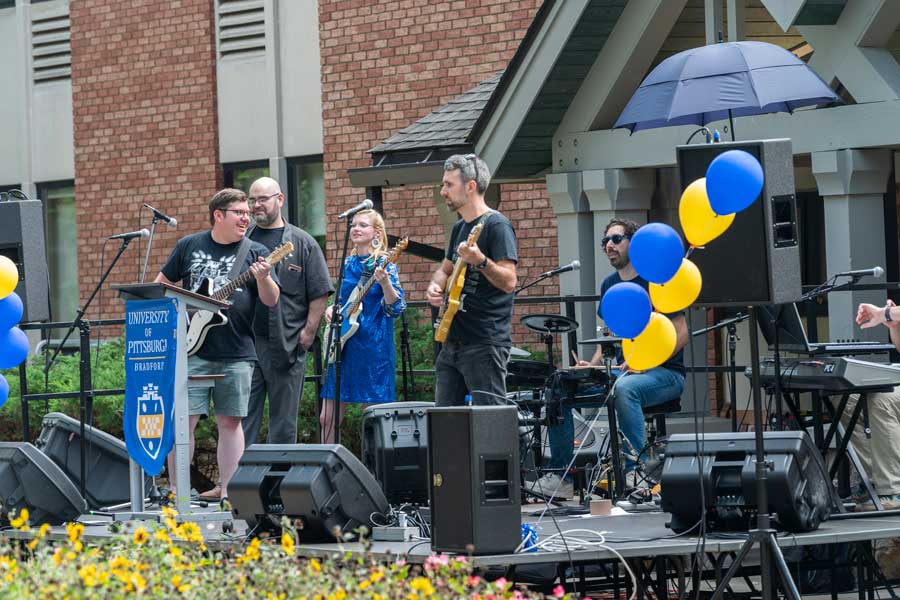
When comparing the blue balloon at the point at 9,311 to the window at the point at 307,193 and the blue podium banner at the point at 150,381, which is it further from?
the window at the point at 307,193

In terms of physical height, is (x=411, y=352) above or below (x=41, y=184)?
below

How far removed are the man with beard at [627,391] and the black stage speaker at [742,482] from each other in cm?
135

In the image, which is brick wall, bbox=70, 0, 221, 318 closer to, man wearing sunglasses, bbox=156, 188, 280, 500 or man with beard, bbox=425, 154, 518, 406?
man wearing sunglasses, bbox=156, 188, 280, 500

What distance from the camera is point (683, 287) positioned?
673 cm

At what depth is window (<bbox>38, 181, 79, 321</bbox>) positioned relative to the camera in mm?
18047

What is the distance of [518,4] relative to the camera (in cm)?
1397

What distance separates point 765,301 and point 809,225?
680cm

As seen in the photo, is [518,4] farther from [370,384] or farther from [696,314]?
[370,384]

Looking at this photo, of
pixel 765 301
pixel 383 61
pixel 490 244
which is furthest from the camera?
pixel 383 61

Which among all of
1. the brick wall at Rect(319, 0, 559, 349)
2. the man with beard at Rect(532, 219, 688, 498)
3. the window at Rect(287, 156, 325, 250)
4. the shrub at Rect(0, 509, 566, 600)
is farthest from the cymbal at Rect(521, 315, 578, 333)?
the window at Rect(287, 156, 325, 250)

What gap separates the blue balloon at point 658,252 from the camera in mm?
6590

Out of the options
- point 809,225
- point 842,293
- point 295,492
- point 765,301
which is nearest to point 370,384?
point 295,492

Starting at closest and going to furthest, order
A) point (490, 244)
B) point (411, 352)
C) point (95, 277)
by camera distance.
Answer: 1. point (490, 244)
2. point (411, 352)
3. point (95, 277)

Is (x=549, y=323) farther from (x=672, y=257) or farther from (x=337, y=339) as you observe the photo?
(x=672, y=257)
